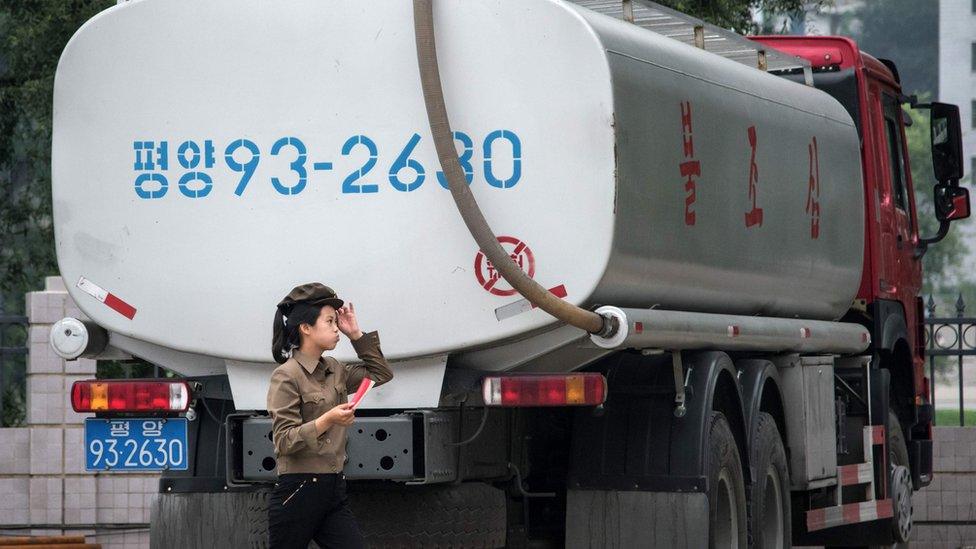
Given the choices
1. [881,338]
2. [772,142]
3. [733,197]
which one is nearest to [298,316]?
[733,197]

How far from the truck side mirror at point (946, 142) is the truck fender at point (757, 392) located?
10.2 feet

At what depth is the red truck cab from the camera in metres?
11.3

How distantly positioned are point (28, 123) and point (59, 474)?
19.3ft

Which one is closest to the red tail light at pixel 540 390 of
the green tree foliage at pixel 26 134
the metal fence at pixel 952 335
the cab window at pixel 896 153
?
the cab window at pixel 896 153

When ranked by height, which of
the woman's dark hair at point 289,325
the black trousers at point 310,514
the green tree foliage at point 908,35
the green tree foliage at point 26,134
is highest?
the green tree foliage at point 908,35

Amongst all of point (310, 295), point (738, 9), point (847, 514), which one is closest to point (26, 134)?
point (738, 9)

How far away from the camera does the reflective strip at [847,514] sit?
1022 centimetres

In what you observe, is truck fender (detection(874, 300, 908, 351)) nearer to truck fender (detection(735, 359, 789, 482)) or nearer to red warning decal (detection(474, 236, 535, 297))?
truck fender (detection(735, 359, 789, 482))

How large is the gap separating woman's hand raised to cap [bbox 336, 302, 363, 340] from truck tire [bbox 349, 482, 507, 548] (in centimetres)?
86

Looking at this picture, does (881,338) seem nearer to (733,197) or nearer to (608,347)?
(733,197)

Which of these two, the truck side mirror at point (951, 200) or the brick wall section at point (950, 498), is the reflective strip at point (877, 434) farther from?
the brick wall section at point (950, 498)

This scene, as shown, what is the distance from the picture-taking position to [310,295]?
6883mm

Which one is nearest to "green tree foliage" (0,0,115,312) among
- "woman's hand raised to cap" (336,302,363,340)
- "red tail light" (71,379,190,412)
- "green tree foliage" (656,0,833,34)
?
"green tree foliage" (656,0,833,34)

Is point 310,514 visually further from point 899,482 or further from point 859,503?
point 899,482
